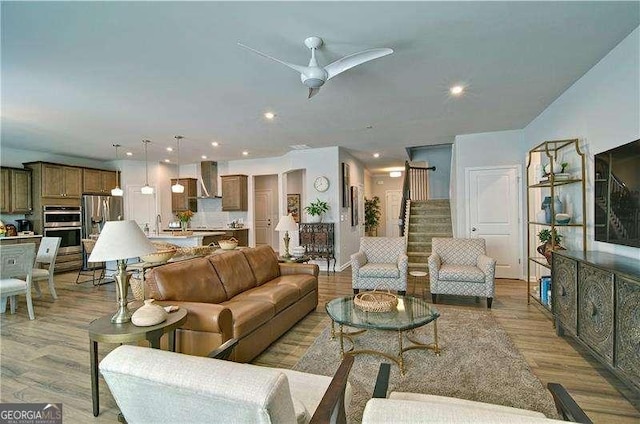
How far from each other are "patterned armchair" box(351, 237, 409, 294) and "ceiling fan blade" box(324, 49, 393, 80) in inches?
110

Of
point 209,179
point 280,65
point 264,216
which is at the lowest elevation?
point 264,216

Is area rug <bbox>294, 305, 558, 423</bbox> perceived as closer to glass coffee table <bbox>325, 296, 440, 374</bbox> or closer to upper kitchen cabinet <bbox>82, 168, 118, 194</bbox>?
glass coffee table <bbox>325, 296, 440, 374</bbox>

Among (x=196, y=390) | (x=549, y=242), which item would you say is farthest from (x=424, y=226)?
(x=196, y=390)

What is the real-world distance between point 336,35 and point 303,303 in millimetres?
2829

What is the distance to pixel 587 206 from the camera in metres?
3.38

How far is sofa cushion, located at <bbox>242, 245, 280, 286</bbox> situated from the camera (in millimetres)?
3757

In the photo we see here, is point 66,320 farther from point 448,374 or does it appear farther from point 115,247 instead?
point 448,374

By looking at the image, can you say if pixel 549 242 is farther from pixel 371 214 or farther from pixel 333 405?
pixel 371 214

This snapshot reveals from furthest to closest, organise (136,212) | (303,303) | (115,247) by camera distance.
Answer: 1. (136,212)
2. (303,303)
3. (115,247)

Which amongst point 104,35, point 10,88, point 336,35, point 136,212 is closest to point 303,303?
point 336,35

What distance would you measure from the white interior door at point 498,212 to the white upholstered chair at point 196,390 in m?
5.47

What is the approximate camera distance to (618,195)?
2678 millimetres

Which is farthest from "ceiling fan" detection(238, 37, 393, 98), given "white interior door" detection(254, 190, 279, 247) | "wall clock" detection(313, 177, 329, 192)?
"white interior door" detection(254, 190, 279, 247)

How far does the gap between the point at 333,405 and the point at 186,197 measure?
8.57m
